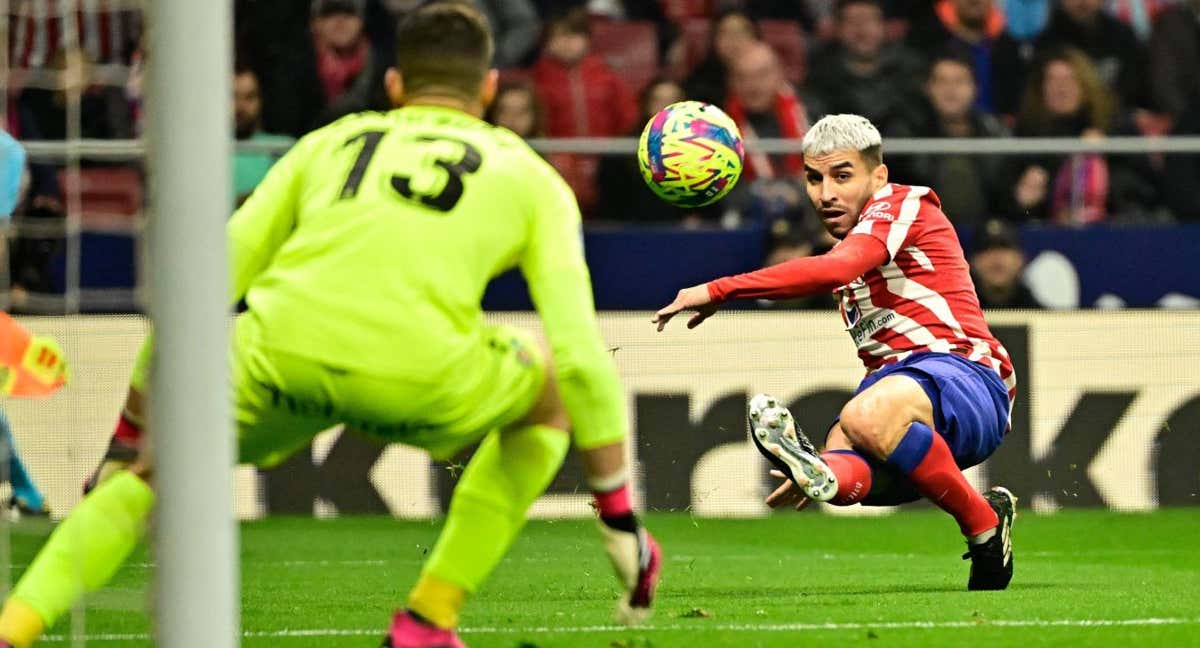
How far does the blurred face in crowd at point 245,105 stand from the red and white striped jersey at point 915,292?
4609 millimetres

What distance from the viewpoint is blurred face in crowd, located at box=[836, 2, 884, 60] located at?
12484 millimetres

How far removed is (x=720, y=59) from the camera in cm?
1222

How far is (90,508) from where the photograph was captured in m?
4.62

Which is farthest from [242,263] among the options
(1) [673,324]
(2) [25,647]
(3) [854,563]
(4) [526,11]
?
(4) [526,11]

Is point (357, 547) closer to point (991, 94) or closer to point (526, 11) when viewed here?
point (526, 11)

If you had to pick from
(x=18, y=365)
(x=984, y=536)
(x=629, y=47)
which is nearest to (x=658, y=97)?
(x=629, y=47)

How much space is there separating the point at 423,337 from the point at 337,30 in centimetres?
782

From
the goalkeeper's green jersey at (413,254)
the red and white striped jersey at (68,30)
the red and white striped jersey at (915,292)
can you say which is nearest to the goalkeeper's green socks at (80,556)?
the goalkeeper's green jersey at (413,254)

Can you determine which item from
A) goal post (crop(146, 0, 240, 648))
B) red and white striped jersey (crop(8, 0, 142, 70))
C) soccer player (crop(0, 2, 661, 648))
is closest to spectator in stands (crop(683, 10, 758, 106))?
red and white striped jersey (crop(8, 0, 142, 70))

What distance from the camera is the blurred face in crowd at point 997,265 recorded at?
10.9 meters

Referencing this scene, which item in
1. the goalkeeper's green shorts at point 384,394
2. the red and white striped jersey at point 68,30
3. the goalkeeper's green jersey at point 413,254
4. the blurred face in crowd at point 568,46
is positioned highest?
the goalkeeper's green jersey at point 413,254

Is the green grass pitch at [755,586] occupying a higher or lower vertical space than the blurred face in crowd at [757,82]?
lower

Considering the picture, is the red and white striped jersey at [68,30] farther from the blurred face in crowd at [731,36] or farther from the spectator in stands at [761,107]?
the blurred face in crowd at [731,36]

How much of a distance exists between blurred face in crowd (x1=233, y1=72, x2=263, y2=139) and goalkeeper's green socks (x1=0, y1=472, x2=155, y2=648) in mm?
6439
